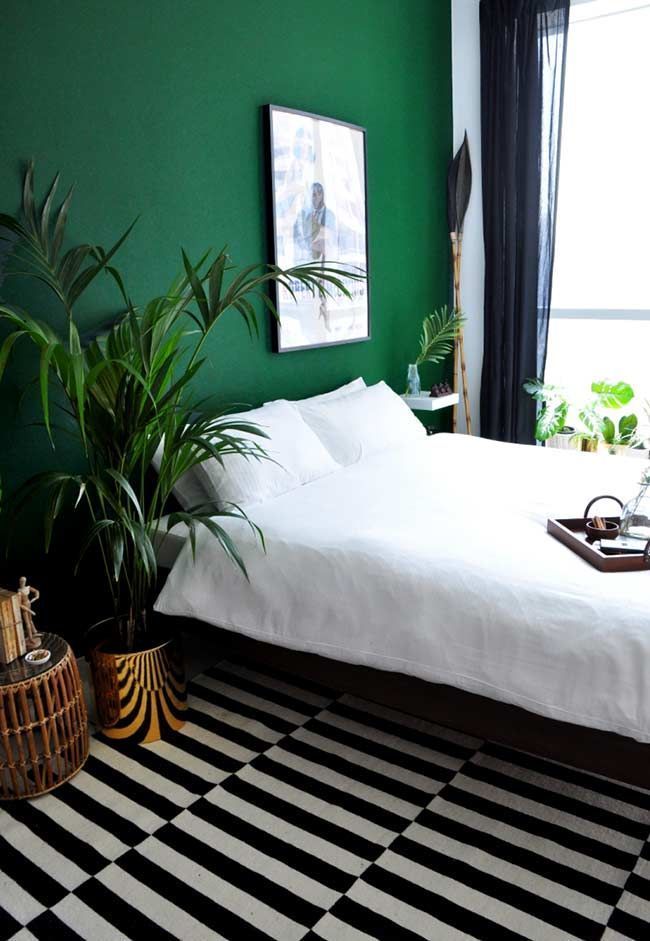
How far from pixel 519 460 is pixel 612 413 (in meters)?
1.75

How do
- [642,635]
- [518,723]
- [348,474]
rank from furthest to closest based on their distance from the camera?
1. [348,474]
2. [518,723]
3. [642,635]

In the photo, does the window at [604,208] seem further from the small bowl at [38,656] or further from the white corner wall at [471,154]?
the small bowl at [38,656]

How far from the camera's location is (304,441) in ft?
10.8

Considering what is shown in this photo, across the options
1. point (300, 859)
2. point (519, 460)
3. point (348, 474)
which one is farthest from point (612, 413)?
point (300, 859)

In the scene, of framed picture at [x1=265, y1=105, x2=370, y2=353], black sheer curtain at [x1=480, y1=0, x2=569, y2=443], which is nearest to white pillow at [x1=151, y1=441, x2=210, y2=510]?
framed picture at [x1=265, y1=105, x2=370, y2=353]

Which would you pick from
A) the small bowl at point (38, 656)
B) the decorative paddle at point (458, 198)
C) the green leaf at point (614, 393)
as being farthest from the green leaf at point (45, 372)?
the green leaf at point (614, 393)

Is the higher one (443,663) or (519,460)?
(519,460)

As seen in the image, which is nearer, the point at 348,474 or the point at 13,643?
the point at 13,643

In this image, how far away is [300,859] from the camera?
Result: 198 cm

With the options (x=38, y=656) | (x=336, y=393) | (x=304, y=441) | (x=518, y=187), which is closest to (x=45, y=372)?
(x=38, y=656)

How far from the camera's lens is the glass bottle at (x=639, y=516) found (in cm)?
245

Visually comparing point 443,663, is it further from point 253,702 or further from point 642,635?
point 253,702

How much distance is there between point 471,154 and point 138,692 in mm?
3943

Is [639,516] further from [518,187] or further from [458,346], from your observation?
[518,187]
